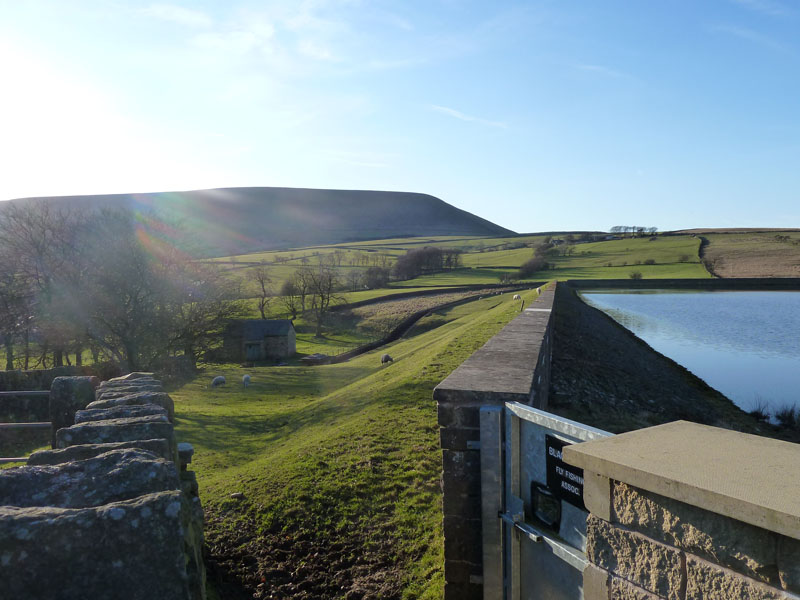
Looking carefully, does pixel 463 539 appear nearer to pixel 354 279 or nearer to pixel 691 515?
pixel 691 515

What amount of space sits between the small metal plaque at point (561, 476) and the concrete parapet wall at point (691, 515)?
18.1 inches

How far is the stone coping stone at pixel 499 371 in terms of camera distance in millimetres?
3726

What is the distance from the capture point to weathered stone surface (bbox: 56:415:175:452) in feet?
→ 11.5

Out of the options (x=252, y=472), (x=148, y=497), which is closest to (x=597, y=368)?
(x=252, y=472)

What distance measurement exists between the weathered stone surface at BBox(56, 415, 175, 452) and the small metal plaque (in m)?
2.63

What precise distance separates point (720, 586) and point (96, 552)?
2.34 m

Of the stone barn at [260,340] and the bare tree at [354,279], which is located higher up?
the bare tree at [354,279]

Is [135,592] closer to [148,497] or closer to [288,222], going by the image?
[148,497]

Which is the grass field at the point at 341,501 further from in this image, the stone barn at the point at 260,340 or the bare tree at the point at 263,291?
the bare tree at the point at 263,291

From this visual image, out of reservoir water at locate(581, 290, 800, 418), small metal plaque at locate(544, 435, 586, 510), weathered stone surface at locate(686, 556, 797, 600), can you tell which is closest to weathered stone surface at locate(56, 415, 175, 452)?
small metal plaque at locate(544, 435, 586, 510)

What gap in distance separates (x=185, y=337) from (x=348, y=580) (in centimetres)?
2225

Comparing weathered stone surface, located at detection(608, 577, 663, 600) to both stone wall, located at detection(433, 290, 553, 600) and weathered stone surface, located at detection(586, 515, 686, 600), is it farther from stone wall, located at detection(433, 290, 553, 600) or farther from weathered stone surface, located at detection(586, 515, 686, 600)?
stone wall, located at detection(433, 290, 553, 600)

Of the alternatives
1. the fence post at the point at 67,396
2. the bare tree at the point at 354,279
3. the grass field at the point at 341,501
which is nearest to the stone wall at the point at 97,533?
the grass field at the point at 341,501

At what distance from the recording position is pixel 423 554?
531cm
